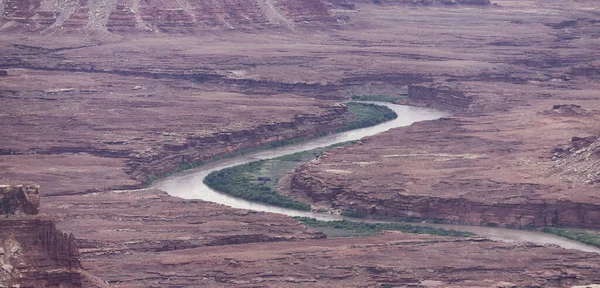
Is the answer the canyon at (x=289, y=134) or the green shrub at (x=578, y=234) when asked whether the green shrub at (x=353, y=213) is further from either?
the green shrub at (x=578, y=234)

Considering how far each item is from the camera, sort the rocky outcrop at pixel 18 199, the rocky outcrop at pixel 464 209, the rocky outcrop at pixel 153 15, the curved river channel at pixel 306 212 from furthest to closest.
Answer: the rocky outcrop at pixel 153 15, the rocky outcrop at pixel 464 209, the curved river channel at pixel 306 212, the rocky outcrop at pixel 18 199

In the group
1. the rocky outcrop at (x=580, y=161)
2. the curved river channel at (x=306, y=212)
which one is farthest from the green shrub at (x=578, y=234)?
the rocky outcrop at (x=580, y=161)

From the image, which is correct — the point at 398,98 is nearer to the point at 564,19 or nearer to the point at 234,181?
the point at 234,181

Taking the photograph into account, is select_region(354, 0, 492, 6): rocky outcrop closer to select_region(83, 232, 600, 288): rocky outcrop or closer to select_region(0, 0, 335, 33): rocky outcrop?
select_region(0, 0, 335, 33): rocky outcrop

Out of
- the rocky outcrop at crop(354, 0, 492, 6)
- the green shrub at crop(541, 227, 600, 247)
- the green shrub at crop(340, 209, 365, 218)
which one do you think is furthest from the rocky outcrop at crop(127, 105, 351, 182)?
the rocky outcrop at crop(354, 0, 492, 6)

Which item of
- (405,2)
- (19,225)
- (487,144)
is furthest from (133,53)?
(19,225)
